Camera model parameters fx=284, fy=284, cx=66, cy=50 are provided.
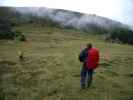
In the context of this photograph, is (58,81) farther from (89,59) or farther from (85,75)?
(89,59)

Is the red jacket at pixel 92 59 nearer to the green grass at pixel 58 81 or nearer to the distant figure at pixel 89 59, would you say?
the distant figure at pixel 89 59

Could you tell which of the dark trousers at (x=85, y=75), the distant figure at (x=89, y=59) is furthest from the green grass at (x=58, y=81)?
the distant figure at (x=89, y=59)

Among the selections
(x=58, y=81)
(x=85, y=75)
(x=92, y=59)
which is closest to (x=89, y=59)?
(x=92, y=59)

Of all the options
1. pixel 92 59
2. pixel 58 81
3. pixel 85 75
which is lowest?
pixel 58 81

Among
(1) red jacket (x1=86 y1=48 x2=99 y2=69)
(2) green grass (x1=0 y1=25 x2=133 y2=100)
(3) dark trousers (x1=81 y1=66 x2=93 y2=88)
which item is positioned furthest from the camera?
(3) dark trousers (x1=81 y1=66 x2=93 y2=88)

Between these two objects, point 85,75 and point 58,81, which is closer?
point 85,75

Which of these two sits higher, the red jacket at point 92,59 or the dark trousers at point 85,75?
the red jacket at point 92,59

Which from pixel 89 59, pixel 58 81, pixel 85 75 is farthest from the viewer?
pixel 58 81

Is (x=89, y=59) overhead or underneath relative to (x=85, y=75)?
overhead

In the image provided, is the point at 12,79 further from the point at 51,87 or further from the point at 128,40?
the point at 128,40

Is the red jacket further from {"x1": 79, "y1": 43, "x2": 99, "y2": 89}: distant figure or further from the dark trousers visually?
the dark trousers

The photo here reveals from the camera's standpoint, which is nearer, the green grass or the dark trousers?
the green grass

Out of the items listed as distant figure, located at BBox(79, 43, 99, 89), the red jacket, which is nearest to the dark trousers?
distant figure, located at BBox(79, 43, 99, 89)

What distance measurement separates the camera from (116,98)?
9789 millimetres
